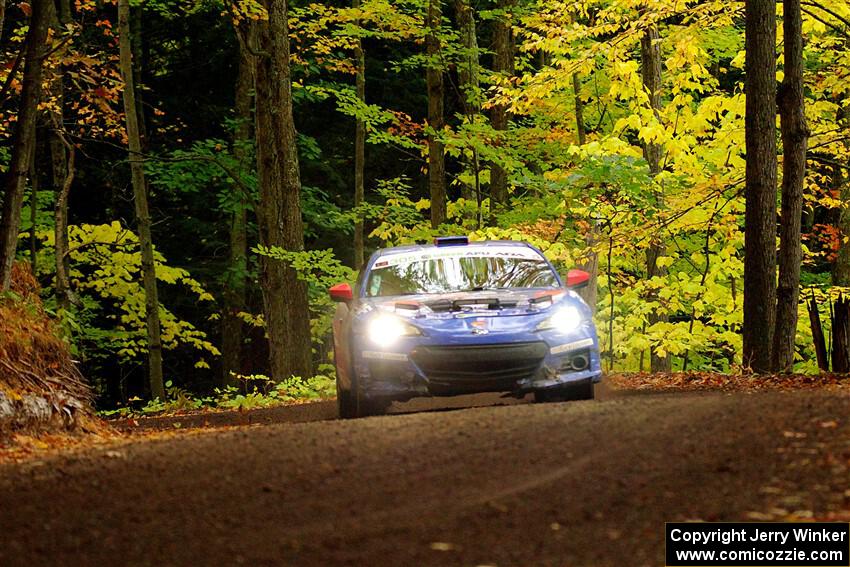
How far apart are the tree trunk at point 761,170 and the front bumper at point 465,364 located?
4.76m

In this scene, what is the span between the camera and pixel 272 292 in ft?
69.3

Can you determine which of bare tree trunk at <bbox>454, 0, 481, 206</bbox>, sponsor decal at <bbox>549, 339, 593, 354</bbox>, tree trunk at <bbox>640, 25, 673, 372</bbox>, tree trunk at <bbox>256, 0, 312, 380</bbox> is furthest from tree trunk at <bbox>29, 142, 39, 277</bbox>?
sponsor decal at <bbox>549, 339, 593, 354</bbox>

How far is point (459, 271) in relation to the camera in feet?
37.1

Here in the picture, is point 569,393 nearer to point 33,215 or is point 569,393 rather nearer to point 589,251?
point 589,251

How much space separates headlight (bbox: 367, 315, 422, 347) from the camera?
9914mm

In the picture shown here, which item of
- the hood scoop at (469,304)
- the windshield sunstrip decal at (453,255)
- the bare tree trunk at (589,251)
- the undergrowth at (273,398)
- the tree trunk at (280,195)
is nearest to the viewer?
the hood scoop at (469,304)

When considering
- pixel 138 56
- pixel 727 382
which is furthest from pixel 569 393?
pixel 138 56

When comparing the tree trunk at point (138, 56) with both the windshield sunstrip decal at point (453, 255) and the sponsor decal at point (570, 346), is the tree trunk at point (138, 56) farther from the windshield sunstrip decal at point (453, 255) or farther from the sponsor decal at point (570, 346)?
the sponsor decal at point (570, 346)

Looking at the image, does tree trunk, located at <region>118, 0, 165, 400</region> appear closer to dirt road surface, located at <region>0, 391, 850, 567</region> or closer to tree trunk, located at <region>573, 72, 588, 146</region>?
tree trunk, located at <region>573, 72, 588, 146</region>

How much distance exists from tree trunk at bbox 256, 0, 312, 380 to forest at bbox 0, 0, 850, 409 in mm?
41

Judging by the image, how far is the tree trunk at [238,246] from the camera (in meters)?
28.6

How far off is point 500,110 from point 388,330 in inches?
701

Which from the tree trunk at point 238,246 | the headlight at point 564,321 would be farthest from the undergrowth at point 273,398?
the tree trunk at point 238,246

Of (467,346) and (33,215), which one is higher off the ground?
(33,215)
